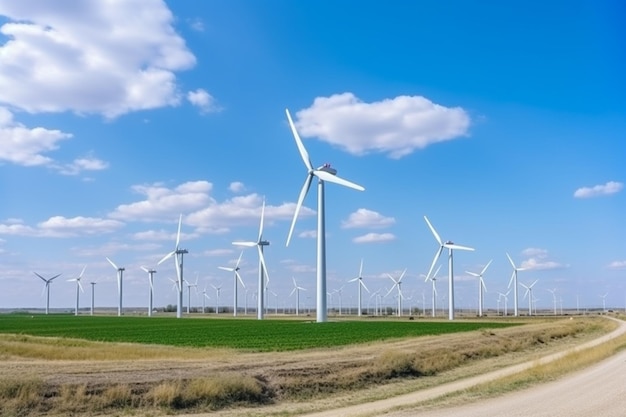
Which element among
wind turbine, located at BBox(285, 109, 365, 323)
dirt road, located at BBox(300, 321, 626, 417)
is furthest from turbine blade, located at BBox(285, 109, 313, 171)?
dirt road, located at BBox(300, 321, 626, 417)

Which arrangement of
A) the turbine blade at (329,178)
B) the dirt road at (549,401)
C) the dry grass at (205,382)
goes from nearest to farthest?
the dirt road at (549,401) → the dry grass at (205,382) → the turbine blade at (329,178)

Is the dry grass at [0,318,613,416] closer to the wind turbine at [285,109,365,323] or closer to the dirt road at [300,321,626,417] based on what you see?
the dirt road at [300,321,626,417]

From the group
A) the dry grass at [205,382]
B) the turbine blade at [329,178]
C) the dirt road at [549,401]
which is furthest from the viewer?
the turbine blade at [329,178]

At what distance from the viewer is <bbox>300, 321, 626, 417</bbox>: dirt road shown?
23092 millimetres

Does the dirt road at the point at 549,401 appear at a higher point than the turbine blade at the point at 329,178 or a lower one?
lower

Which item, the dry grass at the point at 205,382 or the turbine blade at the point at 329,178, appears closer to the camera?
the dry grass at the point at 205,382

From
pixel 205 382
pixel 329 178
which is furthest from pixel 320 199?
pixel 205 382

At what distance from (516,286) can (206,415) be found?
18314 centimetres

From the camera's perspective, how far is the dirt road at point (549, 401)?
23092 millimetres

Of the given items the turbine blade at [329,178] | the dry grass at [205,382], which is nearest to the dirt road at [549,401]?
the dry grass at [205,382]

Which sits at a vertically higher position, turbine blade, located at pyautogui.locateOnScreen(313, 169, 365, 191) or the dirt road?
turbine blade, located at pyautogui.locateOnScreen(313, 169, 365, 191)

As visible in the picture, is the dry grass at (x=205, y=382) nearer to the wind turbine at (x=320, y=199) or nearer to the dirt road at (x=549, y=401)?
the dirt road at (x=549, y=401)

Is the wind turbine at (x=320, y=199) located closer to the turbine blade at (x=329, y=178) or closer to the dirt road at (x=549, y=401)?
the turbine blade at (x=329, y=178)

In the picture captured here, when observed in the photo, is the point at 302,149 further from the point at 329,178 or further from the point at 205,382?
the point at 205,382
